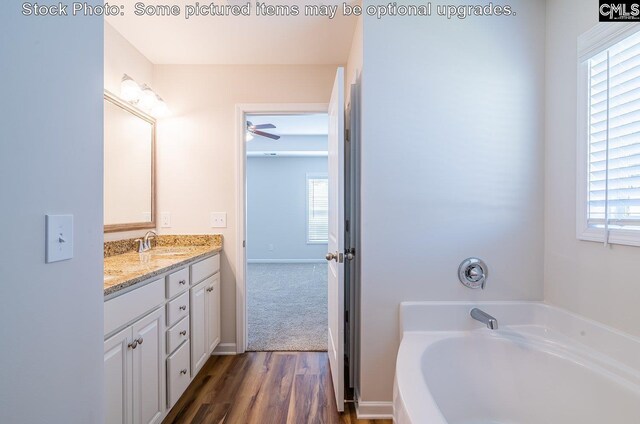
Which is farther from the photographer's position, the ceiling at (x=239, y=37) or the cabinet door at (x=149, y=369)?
the ceiling at (x=239, y=37)

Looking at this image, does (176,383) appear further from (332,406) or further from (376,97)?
(376,97)

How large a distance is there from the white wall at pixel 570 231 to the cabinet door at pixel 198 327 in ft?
6.89

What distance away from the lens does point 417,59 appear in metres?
1.59

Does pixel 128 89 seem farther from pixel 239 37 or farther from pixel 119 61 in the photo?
pixel 239 37

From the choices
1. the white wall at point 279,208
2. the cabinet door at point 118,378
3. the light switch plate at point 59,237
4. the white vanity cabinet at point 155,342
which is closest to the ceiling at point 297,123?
the white wall at point 279,208

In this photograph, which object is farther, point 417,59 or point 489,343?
point 417,59

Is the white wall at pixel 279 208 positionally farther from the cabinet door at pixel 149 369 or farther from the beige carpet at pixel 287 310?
the cabinet door at pixel 149 369

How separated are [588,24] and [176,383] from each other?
2.76 m

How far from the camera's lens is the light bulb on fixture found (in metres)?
2.02

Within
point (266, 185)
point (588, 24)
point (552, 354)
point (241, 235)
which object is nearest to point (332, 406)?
point (552, 354)

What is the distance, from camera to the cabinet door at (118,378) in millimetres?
1156

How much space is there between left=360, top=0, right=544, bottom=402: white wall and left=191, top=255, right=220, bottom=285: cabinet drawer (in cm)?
111

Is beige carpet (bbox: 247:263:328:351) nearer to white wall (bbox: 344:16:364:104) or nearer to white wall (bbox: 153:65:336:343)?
white wall (bbox: 153:65:336:343)

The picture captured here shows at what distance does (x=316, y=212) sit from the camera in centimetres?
673
